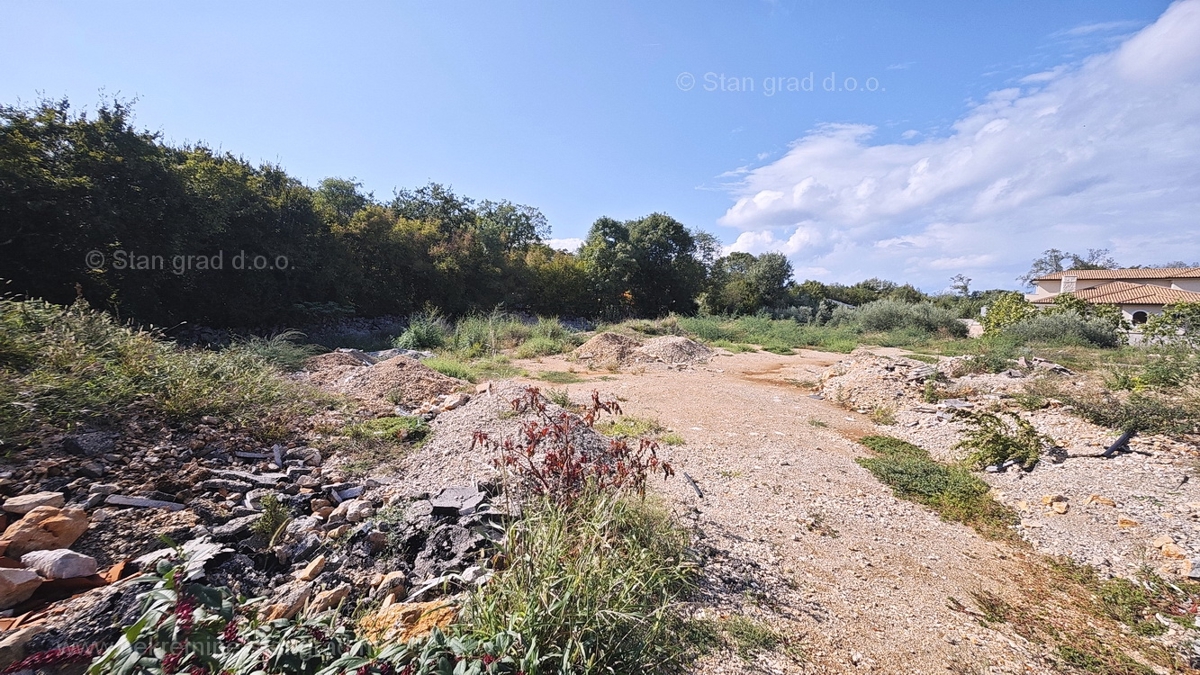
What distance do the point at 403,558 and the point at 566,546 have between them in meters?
0.87

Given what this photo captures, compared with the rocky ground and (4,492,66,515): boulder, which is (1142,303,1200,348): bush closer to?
the rocky ground

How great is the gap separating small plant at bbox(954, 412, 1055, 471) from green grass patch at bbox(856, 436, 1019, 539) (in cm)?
31

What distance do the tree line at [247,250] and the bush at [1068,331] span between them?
9.72 meters

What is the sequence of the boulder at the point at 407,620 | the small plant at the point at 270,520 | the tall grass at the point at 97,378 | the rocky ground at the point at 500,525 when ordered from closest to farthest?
1. the boulder at the point at 407,620
2. the rocky ground at the point at 500,525
3. the small plant at the point at 270,520
4. the tall grass at the point at 97,378

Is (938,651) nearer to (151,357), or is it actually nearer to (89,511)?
(89,511)

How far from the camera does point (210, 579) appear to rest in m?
1.86

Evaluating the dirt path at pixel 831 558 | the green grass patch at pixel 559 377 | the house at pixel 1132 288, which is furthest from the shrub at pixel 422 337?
the house at pixel 1132 288

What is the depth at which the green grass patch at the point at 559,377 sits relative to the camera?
8351 millimetres

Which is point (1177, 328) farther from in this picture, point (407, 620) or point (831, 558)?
point (407, 620)

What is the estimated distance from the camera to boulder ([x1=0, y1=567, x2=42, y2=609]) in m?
1.53

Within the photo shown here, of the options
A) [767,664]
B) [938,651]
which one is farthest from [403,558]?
[938,651]

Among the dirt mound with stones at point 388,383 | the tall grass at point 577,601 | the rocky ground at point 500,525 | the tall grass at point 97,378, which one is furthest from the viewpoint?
the dirt mound with stones at point 388,383

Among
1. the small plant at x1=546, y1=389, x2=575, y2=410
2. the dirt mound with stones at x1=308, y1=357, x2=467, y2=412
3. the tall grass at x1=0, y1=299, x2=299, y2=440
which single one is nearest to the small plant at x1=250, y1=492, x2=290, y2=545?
the tall grass at x1=0, y1=299, x2=299, y2=440

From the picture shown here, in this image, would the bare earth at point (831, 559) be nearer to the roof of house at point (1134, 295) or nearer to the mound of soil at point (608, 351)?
the mound of soil at point (608, 351)
